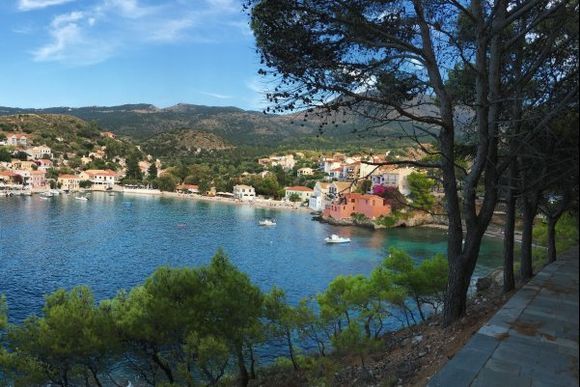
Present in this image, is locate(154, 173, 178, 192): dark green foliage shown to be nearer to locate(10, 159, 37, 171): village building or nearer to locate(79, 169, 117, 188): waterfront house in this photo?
locate(79, 169, 117, 188): waterfront house

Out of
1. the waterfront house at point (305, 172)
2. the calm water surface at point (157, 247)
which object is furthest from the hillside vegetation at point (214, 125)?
the calm water surface at point (157, 247)

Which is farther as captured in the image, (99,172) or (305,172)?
(305,172)

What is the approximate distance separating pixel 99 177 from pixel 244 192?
105ft

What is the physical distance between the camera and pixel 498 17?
19.3 feet

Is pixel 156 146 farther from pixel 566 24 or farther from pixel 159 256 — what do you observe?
pixel 566 24

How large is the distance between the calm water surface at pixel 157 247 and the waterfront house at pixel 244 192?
2305cm

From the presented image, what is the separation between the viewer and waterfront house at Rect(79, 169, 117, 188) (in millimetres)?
93562

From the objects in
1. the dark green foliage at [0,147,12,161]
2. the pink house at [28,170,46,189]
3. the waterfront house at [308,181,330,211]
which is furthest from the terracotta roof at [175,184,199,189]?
the dark green foliage at [0,147,12,161]

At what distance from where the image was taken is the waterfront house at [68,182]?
285ft

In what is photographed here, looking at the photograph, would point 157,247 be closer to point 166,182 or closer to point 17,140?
point 166,182

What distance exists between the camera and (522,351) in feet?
13.0

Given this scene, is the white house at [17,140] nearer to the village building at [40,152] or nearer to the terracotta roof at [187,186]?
the village building at [40,152]

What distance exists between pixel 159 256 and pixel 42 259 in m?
7.54

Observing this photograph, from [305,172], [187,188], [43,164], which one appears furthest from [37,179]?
[305,172]
